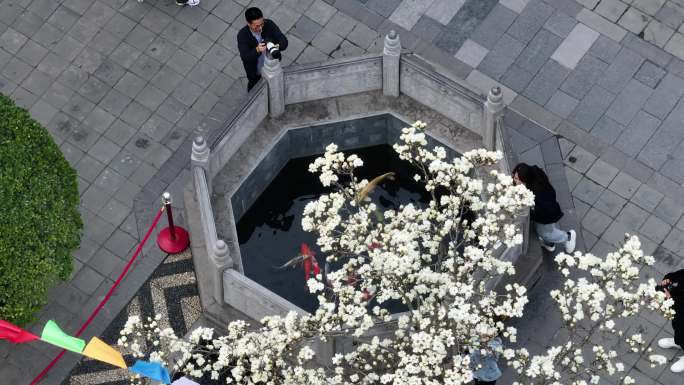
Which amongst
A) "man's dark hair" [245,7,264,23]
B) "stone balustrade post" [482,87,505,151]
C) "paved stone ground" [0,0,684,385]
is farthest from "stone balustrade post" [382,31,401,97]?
"man's dark hair" [245,7,264,23]

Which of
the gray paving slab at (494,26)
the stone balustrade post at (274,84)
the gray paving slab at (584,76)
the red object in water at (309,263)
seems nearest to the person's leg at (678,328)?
the gray paving slab at (584,76)

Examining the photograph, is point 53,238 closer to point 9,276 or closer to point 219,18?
point 9,276

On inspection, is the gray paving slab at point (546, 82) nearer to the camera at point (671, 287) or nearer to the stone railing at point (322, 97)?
the stone railing at point (322, 97)

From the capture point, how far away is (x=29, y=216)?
17.8m

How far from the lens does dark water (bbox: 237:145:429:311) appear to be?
20.6 meters

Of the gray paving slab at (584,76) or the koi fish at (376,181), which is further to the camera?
the gray paving slab at (584,76)

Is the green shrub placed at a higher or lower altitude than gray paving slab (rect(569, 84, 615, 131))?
lower

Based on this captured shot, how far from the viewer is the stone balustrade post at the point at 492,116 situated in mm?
19578

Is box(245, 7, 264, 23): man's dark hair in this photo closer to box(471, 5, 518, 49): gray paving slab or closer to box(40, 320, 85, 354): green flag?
box(471, 5, 518, 49): gray paving slab

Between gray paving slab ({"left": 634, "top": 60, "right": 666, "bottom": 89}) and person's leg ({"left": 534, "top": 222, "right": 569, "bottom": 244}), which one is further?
gray paving slab ({"left": 634, "top": 60, "right": 666, "bottom": 89})

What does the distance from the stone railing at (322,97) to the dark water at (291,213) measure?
1.03 meters

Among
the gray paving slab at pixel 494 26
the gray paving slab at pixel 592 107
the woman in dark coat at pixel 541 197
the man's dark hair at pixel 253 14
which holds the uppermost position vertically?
the gray paving slab at pixel 494 26

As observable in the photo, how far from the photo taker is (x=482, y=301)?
49.6 feet

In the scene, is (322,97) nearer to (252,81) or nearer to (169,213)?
(252,81)
